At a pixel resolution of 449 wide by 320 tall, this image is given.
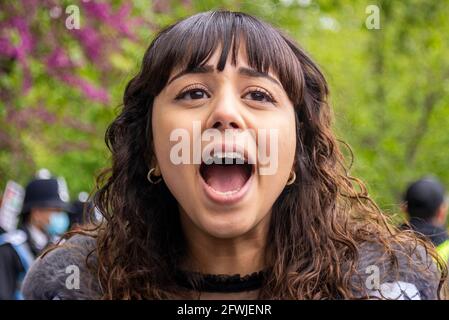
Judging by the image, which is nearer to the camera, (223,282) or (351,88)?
(223,282)

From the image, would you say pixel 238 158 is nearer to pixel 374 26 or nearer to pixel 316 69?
pixel 316 69

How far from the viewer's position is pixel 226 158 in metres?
2.40

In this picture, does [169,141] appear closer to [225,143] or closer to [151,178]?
[225,143]

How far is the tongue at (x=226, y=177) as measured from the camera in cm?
251

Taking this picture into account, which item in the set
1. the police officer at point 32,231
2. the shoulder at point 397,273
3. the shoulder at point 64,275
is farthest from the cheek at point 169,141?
the police officer at point 32,231

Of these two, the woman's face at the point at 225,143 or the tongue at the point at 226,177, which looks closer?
the woman's face at the point at 225,143

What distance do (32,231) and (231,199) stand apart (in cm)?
559

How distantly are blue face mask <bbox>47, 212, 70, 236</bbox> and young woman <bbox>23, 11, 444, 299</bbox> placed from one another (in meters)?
5.42

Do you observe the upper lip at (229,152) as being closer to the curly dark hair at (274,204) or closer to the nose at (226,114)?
the nose at (226,114)

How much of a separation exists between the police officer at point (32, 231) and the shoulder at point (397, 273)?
4.38 metres

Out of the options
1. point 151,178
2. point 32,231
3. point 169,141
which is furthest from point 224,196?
point 32,231

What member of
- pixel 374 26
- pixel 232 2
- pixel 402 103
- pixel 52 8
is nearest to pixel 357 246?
pixel 374 26

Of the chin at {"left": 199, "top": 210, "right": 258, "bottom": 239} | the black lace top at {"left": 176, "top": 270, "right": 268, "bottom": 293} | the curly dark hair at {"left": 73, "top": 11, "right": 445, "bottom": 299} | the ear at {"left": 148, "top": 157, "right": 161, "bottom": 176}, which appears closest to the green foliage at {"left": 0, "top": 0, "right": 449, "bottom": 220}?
the curly dark hair at {"left": 73, "top": 11, "right": 445, "bottom": 299}

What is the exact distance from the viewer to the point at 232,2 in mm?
9375
